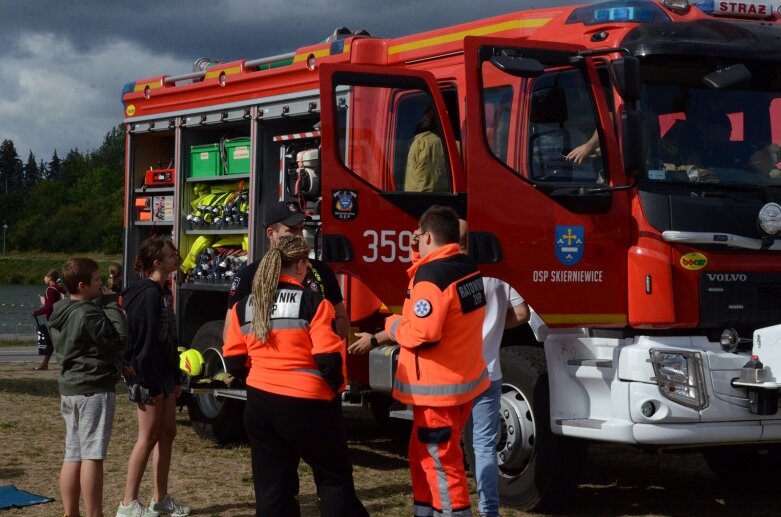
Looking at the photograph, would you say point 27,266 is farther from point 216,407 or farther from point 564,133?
point 564,133

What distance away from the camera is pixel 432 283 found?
18.1ft

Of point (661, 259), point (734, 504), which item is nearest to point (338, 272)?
point (661, 259)

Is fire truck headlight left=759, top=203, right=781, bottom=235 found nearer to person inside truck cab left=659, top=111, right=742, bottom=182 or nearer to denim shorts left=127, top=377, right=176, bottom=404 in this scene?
person inside truck cab left=659, top=111, right=742, bottom=182

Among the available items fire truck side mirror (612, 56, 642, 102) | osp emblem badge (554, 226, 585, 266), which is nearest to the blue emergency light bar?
fire truck side mirror (612, 56, 642, 102)

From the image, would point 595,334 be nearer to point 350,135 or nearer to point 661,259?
point 661,259

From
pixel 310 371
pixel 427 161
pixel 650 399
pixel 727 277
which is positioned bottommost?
pixel 650 399

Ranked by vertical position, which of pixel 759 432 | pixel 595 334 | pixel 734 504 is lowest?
pixel 734 504

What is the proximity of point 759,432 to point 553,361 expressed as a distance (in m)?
1.22

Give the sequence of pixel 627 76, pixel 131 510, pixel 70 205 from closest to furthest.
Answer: pixel 627 76 < pixel 131 510 < pixel 70 205

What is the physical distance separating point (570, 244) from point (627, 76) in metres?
1.03

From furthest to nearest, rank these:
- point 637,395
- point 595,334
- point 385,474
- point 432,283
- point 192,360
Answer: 1. point 192,360
2. point 385,474
3. point 595,334
4. point 637,395
5. point 432,283

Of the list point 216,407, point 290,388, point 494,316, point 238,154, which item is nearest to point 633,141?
point 494,316

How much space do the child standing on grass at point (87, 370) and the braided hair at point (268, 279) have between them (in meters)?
1.42

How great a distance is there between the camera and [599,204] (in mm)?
6871
